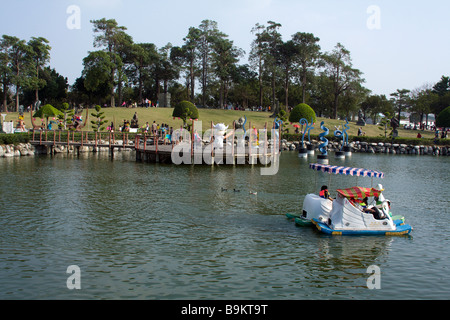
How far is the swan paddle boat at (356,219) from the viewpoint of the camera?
17.5 metres

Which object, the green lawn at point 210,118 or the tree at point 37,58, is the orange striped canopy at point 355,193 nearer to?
the green lawn at point 210,118

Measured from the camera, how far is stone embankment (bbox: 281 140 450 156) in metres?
63.7

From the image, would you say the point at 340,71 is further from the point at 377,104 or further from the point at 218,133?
the point at 218,133

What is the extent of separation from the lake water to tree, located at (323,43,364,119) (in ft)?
214

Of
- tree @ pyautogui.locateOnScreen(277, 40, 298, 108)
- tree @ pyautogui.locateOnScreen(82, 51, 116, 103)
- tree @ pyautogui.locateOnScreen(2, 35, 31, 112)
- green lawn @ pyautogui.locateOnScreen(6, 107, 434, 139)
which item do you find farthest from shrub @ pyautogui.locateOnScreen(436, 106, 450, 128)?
tree @ pyautogui.locateOnScreen(2, 35, 31, 112)

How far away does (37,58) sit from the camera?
3351 inches

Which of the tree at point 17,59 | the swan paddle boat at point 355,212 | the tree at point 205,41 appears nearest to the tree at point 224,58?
Result: the tree at point 205,41

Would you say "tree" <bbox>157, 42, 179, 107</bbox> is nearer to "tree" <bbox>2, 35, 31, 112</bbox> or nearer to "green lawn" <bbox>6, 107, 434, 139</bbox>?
"green lawn" <bbox>6, 107, 434, 139</bbox>

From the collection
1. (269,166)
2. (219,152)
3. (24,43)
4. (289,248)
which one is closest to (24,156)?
(219,152)

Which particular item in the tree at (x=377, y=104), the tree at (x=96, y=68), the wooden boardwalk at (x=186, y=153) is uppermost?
the tree at (x=96, y=68)

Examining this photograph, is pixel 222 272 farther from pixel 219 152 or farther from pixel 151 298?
pixel 219 152

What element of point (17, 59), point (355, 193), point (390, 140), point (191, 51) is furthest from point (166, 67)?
point (355, 193)

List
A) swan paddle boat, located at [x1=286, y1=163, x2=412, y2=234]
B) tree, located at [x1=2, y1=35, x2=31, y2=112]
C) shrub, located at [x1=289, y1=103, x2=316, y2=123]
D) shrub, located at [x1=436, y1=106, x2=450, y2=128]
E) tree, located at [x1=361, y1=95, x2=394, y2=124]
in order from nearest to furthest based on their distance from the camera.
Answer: swan paddle boat, located at [x1=286, y1=163, x2=412, y2=234] < shrub, located at [x1=289, y1=103, x2=316, y2=123] < shrub, located at [x1=436, y1=106, x2=450, y2=128] < tree, located at [x1=2, y1=35, x2=31, y2=112] < tree, located at [x1=361, y1=95, x2=394, y2=124]

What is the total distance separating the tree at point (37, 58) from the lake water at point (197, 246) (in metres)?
59.4
